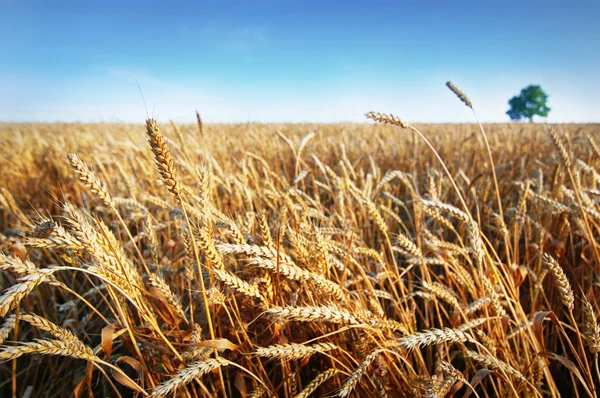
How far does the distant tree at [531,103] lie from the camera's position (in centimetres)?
5012

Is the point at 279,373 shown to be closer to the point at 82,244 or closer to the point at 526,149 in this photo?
the point at 82,244

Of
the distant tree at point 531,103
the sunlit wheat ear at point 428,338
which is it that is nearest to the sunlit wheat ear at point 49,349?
the sunlit wheat ear at point 428,338

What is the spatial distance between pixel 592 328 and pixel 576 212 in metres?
1.08

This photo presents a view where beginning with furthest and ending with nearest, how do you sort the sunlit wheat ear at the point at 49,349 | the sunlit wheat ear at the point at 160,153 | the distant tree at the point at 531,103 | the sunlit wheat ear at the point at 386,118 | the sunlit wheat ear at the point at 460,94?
the distant tree at the point at 531,103 < the sunlit wheat ear at the point at 460,94 < the sunlit wheat ear at the point at 386,118 < the sunlit wheat ear at the point at 160,153 < the sunlit wheat ear at the point at 49,349

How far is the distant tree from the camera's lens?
164 feet

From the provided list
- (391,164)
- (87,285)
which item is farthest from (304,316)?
(391,164)

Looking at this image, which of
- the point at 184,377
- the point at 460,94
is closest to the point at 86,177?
the point at 184,377

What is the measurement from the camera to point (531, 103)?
50.9 meters

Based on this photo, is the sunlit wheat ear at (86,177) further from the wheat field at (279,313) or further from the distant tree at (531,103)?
the distant tree at (531,103)

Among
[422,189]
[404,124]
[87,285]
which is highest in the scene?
[404,124]

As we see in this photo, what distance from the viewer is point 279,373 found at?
1.35m

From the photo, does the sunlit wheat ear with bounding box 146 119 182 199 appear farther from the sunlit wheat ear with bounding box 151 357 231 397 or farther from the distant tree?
the distant tree

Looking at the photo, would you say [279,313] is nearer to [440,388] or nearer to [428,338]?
[428,338]

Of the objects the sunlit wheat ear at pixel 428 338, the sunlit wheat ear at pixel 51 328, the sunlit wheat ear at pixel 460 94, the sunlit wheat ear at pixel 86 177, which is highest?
the sunlit wheat ear at pixel 460 94
